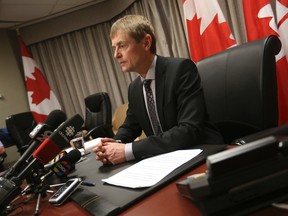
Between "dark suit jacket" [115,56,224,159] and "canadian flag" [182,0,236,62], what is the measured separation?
3.46ft

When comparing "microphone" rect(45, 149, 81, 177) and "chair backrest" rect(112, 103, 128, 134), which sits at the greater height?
"microphone" rect(45, 149, 81, 177)

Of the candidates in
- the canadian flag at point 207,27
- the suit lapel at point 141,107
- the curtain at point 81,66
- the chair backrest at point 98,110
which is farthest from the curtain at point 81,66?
the suit lapel at point 141,107

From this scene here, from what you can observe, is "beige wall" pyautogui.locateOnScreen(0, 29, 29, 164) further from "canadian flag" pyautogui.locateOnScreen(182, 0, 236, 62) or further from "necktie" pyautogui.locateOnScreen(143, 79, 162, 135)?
"necktie" pyautogui.locateOnScreen(143, 79, 162, 135)

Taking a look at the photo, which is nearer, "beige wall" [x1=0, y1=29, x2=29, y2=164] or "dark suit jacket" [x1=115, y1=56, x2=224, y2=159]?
"dark suit jacket" [x1=115, y1=56, x2=224, y2=159]

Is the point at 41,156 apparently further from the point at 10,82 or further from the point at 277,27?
the point at 10,82

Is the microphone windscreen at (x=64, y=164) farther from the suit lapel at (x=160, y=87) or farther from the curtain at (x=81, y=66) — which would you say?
the curtain at (x=81, y=66)

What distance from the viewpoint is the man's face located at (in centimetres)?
143

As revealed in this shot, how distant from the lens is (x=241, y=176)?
17.8 inches

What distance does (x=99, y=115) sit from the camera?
3697 millimetres

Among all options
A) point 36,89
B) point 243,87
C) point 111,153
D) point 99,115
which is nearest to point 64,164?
point 111,153

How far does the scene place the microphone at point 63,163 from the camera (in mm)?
1091

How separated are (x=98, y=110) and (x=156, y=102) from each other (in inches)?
97.1

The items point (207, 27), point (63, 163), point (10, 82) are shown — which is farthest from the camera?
point (10, 82)

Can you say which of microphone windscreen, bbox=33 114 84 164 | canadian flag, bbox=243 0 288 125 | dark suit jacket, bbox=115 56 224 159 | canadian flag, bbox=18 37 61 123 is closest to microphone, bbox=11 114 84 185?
microphone windscreen, bbox=33 114 84 164
